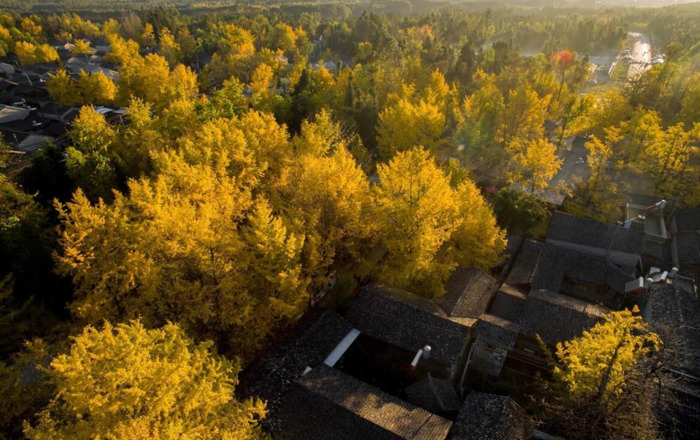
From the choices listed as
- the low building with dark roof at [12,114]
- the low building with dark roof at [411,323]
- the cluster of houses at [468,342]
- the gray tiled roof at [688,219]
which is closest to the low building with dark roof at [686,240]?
the gray tiled roof at [688,219]

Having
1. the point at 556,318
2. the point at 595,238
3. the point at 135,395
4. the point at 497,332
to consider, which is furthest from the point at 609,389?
the point at 135,395

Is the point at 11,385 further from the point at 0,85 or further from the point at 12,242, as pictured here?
the point at 0,85

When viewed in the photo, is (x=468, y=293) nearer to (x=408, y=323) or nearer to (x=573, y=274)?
(x=408, y=323)

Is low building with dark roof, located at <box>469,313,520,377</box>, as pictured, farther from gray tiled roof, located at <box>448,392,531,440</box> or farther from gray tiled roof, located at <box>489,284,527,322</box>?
gray tiled roof, located at <box>448,392,531,440</box>

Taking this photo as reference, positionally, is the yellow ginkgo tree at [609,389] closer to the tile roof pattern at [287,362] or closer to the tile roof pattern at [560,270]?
the tile roof pattern at [560,270]

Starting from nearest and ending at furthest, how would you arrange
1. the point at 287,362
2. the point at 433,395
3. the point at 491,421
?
the point at 491,421 < the point at 433,395 < the point at 287,362

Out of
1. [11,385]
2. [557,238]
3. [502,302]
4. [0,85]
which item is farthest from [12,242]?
[0,85]

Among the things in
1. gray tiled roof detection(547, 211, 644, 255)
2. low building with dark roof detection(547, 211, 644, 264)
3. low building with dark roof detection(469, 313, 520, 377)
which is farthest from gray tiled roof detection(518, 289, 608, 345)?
gray tiled roof detection(547, 211, 644, 255)
